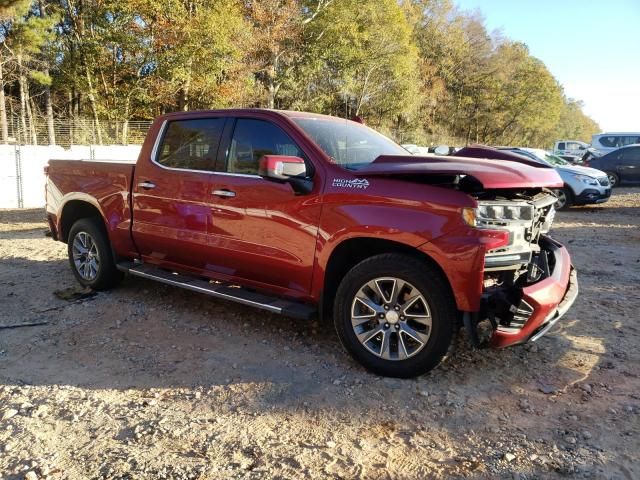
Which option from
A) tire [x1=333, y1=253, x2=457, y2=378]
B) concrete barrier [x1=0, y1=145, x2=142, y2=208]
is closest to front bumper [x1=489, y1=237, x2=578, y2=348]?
tire [x1=333, y1=253, x2=457, y2=378]

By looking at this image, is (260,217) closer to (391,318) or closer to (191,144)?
(191,144)

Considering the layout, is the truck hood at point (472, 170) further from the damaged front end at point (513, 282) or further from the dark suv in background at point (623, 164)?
the dark suv in background at point (623, 164)

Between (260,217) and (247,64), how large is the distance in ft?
86.4

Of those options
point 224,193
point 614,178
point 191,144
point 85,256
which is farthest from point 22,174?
point 614,178

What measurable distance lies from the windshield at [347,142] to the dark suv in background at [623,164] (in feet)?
52.1

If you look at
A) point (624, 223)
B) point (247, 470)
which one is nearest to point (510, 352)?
point (247, 470)

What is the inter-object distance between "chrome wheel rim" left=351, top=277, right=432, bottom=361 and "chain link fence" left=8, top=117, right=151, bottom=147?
16960 mm

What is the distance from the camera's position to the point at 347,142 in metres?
4.28

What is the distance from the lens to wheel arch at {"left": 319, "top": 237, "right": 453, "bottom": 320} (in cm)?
364

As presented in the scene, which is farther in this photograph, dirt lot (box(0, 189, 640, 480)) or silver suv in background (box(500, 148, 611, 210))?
silver suv in background (box(500, 148, 611, 210))

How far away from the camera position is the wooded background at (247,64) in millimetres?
22531

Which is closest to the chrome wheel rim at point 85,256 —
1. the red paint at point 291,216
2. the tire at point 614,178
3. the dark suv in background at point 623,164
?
the red paint at point 291,216

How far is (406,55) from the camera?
40875 millimetres

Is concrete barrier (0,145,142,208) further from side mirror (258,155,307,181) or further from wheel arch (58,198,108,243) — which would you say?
side mirror (258,155,307,181)
